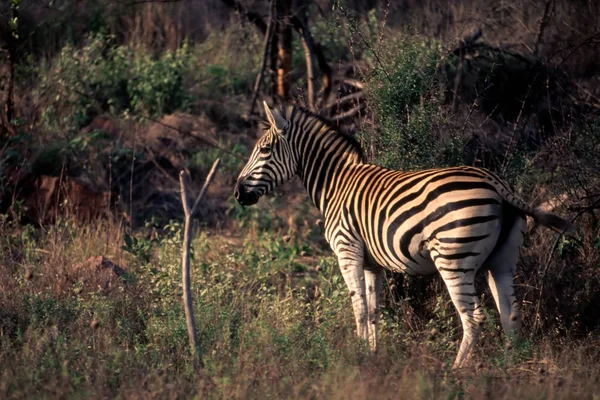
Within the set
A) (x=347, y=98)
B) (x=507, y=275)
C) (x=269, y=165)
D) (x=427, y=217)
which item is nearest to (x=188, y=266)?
(x=427, y=217)

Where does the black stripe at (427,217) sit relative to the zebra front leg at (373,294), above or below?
above

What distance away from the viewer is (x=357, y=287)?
21.6ft

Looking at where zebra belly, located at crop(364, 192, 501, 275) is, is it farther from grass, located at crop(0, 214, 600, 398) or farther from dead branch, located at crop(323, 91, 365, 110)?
dead branch, located at crop(323, 91, 365, 110)

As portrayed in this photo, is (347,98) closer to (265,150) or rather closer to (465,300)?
(265,150)

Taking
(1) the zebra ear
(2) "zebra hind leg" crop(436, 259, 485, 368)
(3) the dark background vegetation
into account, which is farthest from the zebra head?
(2) "zebra hind leg" crop(436, 259, 485, 368)

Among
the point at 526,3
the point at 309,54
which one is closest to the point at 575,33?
the point at 526,3

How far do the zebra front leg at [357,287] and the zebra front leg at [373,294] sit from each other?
0.07 metres

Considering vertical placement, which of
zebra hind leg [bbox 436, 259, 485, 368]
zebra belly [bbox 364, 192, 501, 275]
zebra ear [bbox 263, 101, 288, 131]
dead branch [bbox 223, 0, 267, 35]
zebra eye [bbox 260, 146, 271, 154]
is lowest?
zebra hind leg [bbox 436, 259, 485, 368]

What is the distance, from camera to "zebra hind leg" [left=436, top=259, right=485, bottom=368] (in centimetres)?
580

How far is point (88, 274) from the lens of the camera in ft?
25.8

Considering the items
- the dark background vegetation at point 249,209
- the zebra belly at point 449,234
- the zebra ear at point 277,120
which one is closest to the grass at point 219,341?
the dark background vegetation at point 249,209

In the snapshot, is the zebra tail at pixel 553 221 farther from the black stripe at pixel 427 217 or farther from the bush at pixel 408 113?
the bush at pixel 408 113

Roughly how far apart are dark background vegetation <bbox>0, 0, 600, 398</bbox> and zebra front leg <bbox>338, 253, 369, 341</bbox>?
24 cm

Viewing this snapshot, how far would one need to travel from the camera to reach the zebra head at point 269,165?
7242 mm
